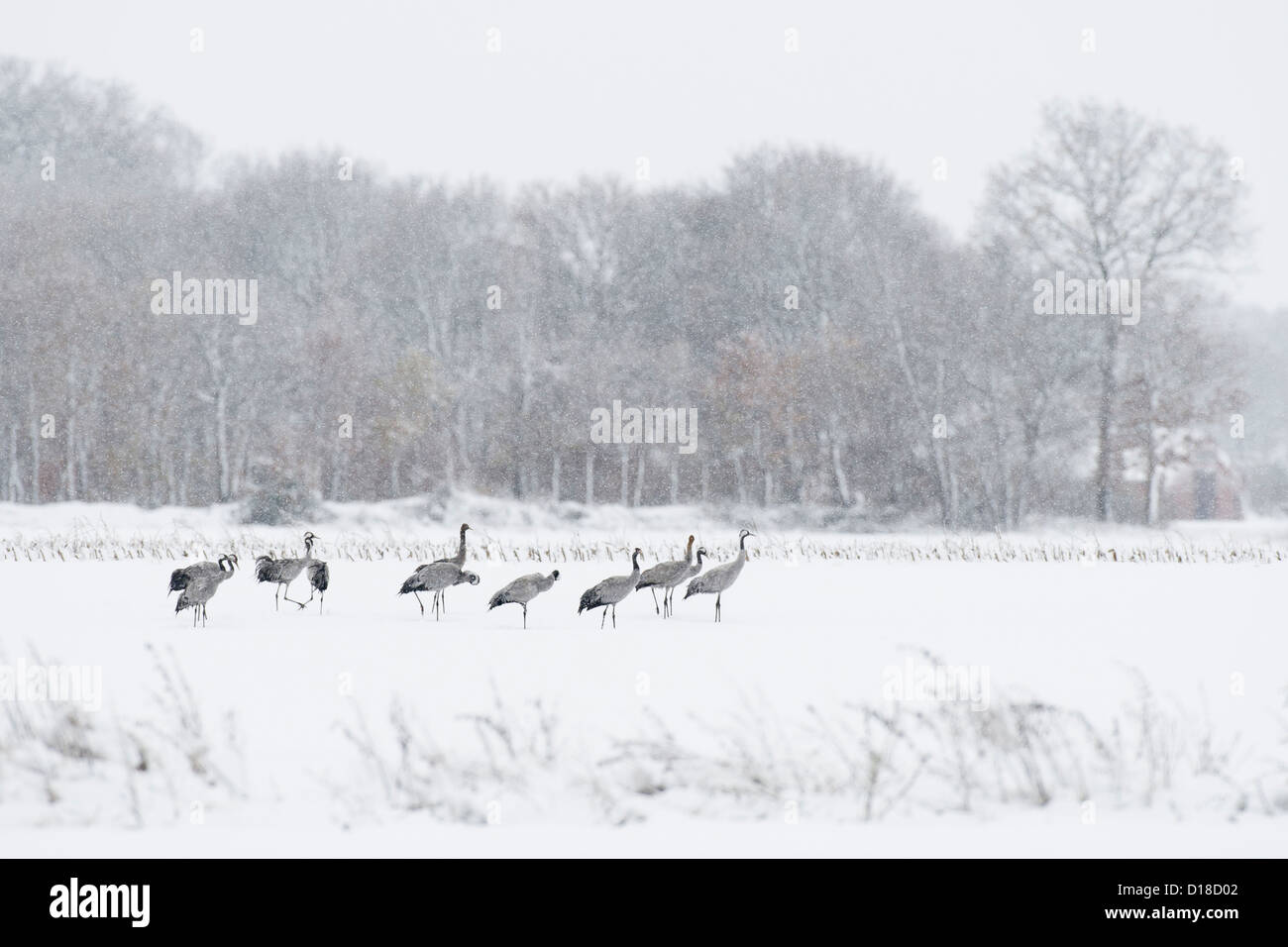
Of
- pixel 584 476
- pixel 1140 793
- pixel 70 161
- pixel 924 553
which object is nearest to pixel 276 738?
pixel 1140 793

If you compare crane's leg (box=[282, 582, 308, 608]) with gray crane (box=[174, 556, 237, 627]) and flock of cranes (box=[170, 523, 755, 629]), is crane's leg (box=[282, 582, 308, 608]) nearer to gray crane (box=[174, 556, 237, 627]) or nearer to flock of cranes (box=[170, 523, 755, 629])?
flock of cranes (box=[170, 523, 755, 629])

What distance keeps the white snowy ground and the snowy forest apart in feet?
Result: 85.8

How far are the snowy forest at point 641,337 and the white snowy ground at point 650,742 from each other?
1029 inches

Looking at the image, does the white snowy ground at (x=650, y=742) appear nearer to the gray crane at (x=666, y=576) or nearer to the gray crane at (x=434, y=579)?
the gray crane at (x=434, y=579)

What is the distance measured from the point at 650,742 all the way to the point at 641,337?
43105mm

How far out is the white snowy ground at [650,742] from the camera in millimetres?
8109

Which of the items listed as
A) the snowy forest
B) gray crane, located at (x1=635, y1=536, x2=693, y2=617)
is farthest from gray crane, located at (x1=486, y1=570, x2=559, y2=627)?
the snowy forest

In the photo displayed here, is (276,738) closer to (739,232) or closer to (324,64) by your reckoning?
(739,232)

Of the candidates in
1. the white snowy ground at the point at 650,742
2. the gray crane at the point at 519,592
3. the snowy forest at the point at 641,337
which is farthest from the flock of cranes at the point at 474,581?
the snowy forest at the point at 641,337

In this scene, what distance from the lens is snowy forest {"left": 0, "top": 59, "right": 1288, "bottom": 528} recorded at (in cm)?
4166

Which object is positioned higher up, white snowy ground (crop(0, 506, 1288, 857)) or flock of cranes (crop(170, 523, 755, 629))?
flock of cranes (crop(170, 523, 755, 629))

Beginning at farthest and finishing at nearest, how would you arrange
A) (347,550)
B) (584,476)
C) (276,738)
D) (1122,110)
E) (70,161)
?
1. (70,161)
2. (584,476)
3. (1122,110)
4. (347,550)
5. (276,738)

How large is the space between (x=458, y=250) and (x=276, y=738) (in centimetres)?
4453

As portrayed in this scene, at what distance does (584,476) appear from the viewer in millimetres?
48219
